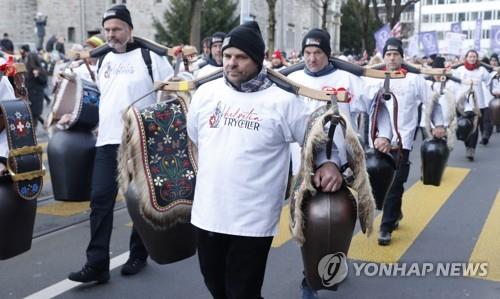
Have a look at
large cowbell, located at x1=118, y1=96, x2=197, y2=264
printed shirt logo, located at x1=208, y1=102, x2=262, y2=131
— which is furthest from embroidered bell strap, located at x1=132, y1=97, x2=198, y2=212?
printed shirt logo, located at x1=208, y1=102, x2=262, y2=131

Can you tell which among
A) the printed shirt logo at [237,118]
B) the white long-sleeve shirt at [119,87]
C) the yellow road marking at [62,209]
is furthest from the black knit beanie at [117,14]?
the yellow road marking at [62,209]

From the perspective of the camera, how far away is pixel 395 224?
6.58 meters

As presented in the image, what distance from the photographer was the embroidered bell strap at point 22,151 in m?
3.80

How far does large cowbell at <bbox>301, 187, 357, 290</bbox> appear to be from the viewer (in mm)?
3002

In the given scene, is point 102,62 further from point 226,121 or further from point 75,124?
point 226,121

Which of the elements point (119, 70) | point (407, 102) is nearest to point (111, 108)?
point (119, 70)

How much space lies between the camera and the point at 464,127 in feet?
33.2

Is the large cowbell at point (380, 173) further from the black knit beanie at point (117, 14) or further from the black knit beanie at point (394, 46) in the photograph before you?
the black knit beanie at point (117, 14)

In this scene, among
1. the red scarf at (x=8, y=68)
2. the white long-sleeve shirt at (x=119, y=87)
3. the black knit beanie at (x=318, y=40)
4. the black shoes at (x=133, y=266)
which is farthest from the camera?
the black shoes at (x=133, y=266)

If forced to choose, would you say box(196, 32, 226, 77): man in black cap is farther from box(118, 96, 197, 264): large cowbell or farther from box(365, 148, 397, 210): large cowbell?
box(118, 96, 197, 264): large cowbell

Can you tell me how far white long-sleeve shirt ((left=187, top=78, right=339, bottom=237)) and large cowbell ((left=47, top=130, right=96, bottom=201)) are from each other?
1950mm

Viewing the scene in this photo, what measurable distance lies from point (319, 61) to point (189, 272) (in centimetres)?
207

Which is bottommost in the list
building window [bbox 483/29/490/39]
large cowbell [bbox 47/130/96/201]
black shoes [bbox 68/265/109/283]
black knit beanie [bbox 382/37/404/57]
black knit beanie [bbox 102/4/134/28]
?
black shoes [bbox 68/265/109/283]

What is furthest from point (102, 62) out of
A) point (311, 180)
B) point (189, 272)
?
point (311, 180)
